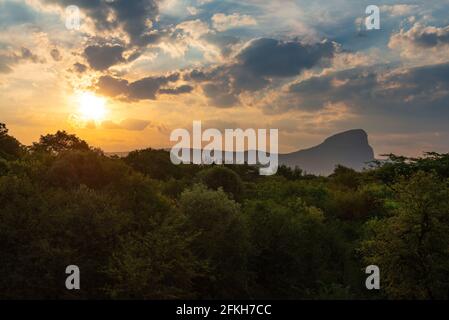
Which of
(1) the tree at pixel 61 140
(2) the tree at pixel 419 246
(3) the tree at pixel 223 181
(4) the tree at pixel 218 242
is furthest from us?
(1) the tree at pixel 61 140

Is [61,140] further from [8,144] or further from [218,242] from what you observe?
[218,242]

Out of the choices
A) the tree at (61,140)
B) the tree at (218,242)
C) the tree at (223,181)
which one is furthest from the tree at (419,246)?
the tree at (61,140)

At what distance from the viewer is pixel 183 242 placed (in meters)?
28.8

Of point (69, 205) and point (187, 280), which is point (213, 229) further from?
point (69, 205)

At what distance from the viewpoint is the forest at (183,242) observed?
87.4ft

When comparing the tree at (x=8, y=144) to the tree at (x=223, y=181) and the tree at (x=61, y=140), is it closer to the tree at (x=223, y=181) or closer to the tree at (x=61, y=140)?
the tree at (x=61, y=140)

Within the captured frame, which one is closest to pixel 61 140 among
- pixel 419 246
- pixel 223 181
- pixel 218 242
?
pixel 223 181

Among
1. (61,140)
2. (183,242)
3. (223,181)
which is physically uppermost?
(61,140)

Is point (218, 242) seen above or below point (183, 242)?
below

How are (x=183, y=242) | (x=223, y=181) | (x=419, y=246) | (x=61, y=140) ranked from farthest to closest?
(x=61, y=140) → (x=223, y=181) → (x=183, y=242) → (x=419, y=246)

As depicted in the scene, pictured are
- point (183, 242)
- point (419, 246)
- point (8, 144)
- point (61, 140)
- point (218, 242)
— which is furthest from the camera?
point (61, 140)

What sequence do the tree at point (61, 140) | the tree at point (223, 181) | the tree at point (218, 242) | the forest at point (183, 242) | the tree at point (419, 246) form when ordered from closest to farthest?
1. the tree at point (419, 246)
2. the forest at point (183, 242)
3. the tree at point (218, 242)
4. the tree at point (223, 181)
5. the tree at point (61, 140)

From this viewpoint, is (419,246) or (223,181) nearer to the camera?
(419,246)
